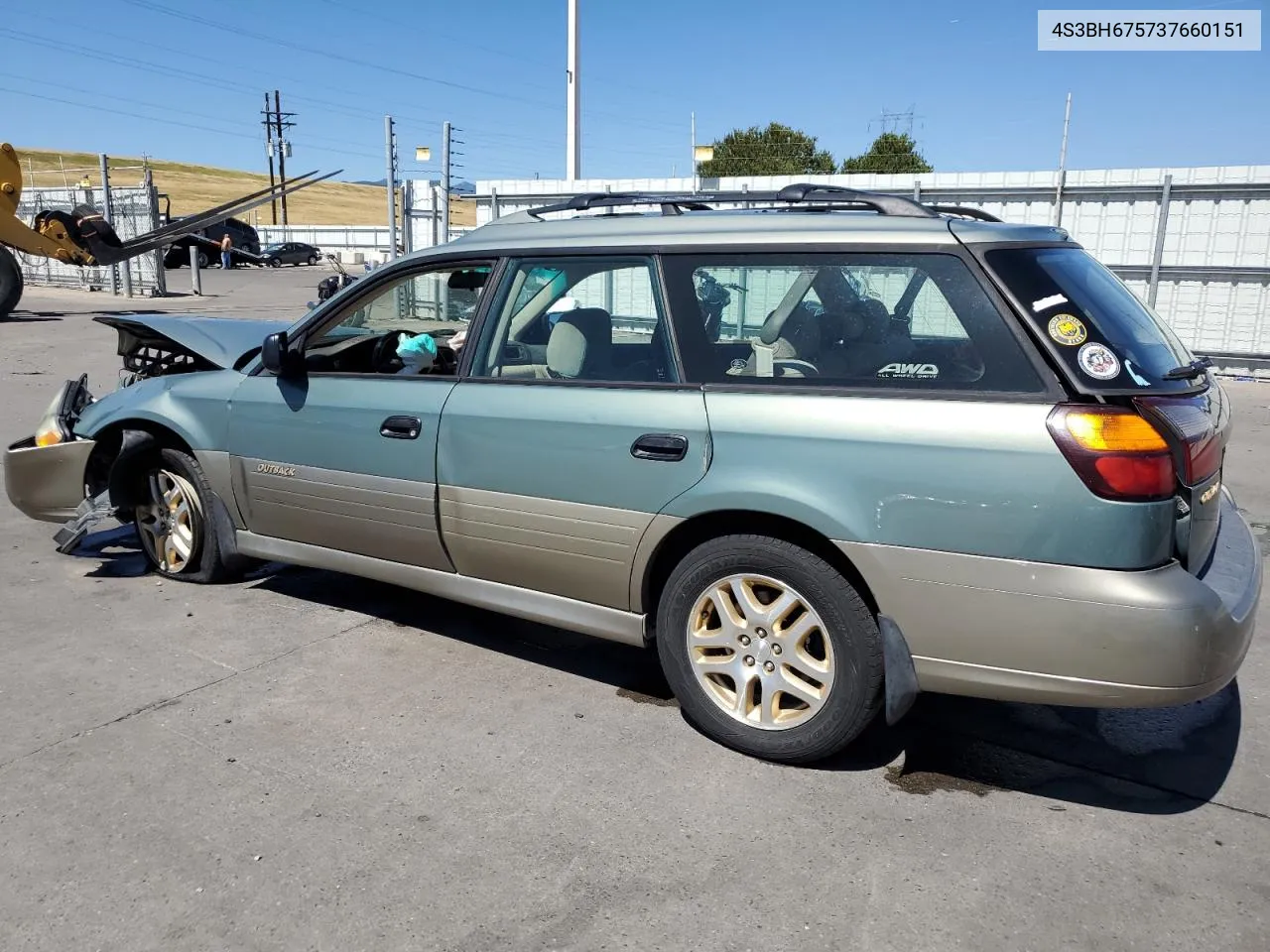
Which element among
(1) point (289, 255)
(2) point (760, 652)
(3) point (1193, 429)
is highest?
(1) point (289, 255)

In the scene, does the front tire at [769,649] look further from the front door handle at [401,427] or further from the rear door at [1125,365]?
the front door handle at [401,427]

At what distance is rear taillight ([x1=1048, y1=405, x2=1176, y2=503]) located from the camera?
2699 mm

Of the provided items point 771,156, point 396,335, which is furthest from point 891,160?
point 396,335

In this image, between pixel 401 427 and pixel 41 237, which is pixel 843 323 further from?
pixel 41 237

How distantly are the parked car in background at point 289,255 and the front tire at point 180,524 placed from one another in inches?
1528

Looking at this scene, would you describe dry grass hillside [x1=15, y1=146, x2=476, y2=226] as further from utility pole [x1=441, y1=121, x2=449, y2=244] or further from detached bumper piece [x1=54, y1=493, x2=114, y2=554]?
detached bumper piece [x1=54, y1=493, x2=114, y2=554]

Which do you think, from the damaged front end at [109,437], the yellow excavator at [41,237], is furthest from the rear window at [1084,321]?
the yellow excavator at [41,237]

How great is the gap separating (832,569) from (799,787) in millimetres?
716

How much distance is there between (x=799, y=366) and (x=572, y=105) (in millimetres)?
17110

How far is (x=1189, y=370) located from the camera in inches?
125

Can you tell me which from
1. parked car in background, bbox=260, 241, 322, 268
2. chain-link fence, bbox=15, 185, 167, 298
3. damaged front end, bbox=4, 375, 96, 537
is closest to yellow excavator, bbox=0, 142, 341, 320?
chain-link fence, bbox=15, 185, 167, 298

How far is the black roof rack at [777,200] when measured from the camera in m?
3.41

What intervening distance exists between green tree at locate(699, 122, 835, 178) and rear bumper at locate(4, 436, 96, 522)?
34.5 meters

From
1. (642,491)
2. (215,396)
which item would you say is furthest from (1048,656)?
(215,396)
